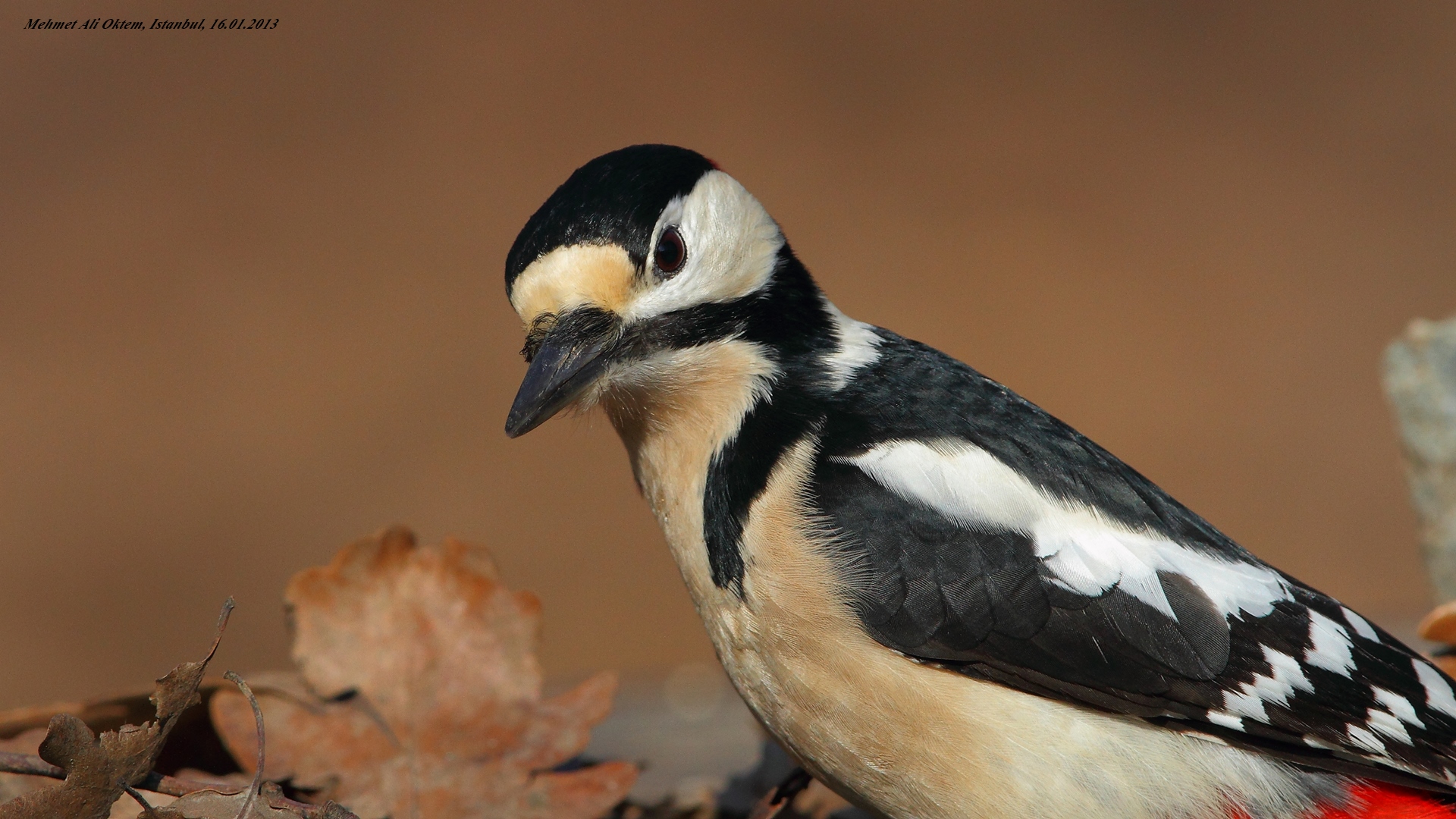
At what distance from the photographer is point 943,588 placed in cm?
189

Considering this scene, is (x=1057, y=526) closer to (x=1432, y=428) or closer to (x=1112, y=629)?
(x=1112, y=629)

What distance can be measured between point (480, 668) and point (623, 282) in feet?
2.73

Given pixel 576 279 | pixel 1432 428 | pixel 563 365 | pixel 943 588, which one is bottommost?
pixel 943 588

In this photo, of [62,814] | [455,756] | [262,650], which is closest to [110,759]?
[62,814]

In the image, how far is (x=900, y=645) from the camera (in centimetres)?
187

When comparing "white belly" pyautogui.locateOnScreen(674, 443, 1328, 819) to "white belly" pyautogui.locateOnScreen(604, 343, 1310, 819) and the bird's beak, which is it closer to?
"white belly" pyautogui.locateOnScreen(604, 343, 1310, 819)

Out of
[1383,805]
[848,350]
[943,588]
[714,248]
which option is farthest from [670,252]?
[1383,805]

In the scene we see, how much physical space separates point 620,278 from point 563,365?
0.18 meters

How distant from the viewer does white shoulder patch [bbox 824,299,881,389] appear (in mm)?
2182

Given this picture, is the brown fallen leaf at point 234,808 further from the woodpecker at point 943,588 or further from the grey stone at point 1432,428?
the grey stone at point 1432,428

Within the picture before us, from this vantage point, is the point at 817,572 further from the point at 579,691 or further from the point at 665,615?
the point at 665,615

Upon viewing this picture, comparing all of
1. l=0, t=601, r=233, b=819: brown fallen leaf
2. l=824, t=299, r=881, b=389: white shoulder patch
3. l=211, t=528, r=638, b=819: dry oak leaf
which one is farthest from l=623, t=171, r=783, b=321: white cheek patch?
l=0, t=601, r=233, b=819: brown fallen leaf

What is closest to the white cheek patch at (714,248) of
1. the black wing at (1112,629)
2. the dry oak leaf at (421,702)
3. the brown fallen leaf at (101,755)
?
the black wing at (1112,629)

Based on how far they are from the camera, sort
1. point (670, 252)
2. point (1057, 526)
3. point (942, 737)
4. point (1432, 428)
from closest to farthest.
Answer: point (942, 737), point (1057, 526), point (670, 252), point (1432, 428)
